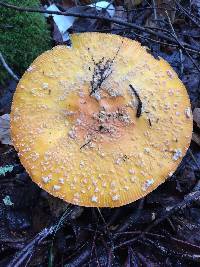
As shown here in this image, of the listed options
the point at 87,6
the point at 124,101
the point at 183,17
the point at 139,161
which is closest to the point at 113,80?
the point at 124,101

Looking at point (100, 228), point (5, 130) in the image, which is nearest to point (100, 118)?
point (100, 228)

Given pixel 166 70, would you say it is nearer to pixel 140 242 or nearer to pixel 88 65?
pixel 88 65

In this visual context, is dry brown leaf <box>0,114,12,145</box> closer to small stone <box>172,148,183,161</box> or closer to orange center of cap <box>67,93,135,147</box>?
orange center of cap <box>67,93,135,147</box>

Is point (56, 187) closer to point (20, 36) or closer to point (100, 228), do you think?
point (100, 228)

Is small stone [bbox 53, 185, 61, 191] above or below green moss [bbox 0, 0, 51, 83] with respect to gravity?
below

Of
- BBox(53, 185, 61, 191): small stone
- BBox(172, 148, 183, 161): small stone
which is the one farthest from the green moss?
BBox(172, 148, 183, 161): small stone
